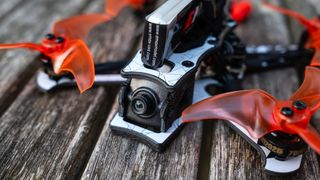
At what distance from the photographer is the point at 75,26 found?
1.03 m

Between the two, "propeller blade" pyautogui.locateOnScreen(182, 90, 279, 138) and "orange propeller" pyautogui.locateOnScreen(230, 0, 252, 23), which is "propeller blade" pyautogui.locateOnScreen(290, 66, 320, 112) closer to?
"propeller blade" pyautogui.locateOnScreen(182, 90, 279, 138)

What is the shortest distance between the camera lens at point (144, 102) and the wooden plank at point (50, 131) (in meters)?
0.14

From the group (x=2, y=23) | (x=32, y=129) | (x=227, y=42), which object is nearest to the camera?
(x=32, y=129)

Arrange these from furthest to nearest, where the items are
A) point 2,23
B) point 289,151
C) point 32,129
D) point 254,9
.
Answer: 1. point 254,9
2. point 2,23
3. point 32,129
4. point 289,151

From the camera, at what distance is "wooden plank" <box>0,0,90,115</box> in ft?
3.29

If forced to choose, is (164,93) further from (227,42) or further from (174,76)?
(227,42)

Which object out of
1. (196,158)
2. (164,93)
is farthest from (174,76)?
(196,158)

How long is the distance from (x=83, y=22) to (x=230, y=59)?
16.8 inches

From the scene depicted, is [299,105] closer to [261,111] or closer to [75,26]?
[261,111]

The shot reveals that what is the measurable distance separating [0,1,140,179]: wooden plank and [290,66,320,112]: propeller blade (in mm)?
453

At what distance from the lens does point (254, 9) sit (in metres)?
1.42

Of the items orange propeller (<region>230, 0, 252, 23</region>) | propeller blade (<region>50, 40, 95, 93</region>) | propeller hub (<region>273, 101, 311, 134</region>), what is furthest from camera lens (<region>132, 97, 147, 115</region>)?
orange propeller (<region>230, 0, 252, 23</region>)

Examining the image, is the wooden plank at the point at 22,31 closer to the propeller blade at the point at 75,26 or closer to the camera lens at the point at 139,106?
the propeller blade at the point at 75,26

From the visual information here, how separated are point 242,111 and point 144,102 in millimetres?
198
